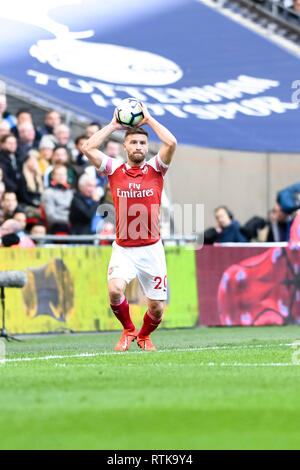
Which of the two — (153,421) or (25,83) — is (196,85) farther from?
(153,421)

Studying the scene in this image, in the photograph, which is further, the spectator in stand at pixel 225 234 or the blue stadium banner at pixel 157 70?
the spectator in stand at pixel 225 234

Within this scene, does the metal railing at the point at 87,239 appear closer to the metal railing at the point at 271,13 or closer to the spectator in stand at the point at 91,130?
the spectator in stand at the point at 91,130

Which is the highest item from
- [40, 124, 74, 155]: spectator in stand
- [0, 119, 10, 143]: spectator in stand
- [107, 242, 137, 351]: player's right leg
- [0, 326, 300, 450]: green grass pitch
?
[40, 124, 74, 155]: spectator in stand

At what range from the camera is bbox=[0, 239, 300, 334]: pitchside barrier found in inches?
645

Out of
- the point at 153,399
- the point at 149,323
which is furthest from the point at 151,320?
the point at 153,399

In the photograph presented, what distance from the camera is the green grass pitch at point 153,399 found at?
5.64 metres

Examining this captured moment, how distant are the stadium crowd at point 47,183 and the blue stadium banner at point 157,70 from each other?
0.89 m

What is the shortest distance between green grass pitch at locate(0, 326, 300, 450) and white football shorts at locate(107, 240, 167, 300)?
83 cm

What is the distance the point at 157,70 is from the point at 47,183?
317 cm

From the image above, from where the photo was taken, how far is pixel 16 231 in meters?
16.3

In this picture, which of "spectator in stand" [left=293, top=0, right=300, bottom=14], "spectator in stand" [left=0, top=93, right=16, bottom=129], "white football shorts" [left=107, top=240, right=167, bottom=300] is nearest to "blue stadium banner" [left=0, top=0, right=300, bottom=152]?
"spectator in stand" [left=0, top=93, right=16, bottom=129]

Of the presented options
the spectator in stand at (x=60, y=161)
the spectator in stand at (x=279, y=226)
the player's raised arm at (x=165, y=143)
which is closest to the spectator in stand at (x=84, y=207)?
the spectator in stand at (x=60, y=161)

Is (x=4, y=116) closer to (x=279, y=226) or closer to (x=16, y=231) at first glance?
(x=16, y=231)

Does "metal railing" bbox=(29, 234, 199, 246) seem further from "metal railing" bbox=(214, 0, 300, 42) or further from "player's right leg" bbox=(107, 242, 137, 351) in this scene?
"metal railing" bbox=(214, 0, 300, 42)
